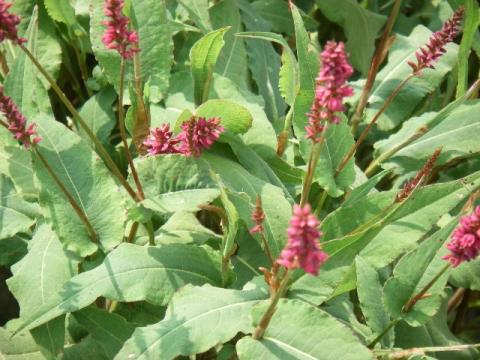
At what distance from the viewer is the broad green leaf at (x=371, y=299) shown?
4.85ft

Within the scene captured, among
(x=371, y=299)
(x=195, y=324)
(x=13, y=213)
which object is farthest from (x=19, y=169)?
(x=371, y=299)

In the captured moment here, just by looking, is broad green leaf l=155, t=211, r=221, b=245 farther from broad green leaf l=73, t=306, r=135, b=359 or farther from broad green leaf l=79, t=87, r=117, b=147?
broad green leaf l=79, t=87, r=117, b=147

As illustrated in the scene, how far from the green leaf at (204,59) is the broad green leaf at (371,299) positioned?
2.16 ft

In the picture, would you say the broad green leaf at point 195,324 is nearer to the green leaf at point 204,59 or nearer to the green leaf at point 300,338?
the green leaf at point 300,338

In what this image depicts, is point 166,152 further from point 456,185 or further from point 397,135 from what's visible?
point 397,135

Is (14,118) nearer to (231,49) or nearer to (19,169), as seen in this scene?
(19,169)

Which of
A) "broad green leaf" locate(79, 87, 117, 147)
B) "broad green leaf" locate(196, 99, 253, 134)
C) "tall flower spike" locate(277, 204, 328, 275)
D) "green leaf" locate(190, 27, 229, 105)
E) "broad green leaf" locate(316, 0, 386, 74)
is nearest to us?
"tall flower spike" locate(277, 204, 328, 275)

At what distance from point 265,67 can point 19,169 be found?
85 centimetres

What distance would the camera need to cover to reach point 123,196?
1.61 m

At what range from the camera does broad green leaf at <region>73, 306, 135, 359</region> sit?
5.00ft

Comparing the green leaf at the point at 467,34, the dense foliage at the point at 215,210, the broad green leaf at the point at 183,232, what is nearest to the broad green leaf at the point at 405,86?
the dense foliage at the point at 215,210

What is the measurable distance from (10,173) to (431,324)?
110cm

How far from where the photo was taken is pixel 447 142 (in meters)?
1.94

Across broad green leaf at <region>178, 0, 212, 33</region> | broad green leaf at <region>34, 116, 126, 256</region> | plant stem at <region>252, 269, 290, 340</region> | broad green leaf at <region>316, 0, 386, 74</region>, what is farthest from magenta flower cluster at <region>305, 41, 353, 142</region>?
broad green leaf at <region>316, 0, 386, 74</region>
